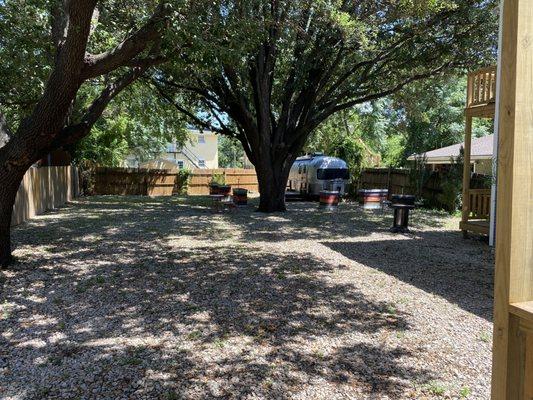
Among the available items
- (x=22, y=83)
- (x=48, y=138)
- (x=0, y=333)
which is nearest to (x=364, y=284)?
(x=0, y=333)

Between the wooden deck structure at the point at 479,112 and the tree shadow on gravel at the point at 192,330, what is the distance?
5.14 meters

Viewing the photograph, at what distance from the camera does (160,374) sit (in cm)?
351

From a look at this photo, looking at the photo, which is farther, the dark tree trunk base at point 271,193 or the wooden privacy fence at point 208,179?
the wooden privacy fence at point 208,179

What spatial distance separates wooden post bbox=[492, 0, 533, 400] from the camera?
1632mm

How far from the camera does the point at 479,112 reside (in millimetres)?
10266

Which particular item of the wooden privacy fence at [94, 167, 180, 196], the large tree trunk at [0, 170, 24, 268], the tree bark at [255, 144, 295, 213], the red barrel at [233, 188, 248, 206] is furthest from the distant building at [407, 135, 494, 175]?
the large tree trunk at [0, 170, 24, 268]

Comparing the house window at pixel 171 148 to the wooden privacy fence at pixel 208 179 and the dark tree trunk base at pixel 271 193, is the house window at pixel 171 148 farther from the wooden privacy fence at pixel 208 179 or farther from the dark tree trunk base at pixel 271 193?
Answer: the dark tree trunk base at pixel 271 193

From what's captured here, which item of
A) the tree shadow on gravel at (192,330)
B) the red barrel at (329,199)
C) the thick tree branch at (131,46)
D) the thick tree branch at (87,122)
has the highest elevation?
the thick tree branch at (131,46)

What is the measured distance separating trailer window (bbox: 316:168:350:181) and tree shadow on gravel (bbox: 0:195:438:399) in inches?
599

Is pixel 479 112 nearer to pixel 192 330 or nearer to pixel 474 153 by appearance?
pixel 192 330

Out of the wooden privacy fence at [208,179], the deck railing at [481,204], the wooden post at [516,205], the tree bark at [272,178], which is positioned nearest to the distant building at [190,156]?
the wooden privacy fence at [208,179]

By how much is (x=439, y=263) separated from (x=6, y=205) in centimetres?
724

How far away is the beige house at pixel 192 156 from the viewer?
43.4 meters

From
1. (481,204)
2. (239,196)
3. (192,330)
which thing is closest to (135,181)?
(239,196)
